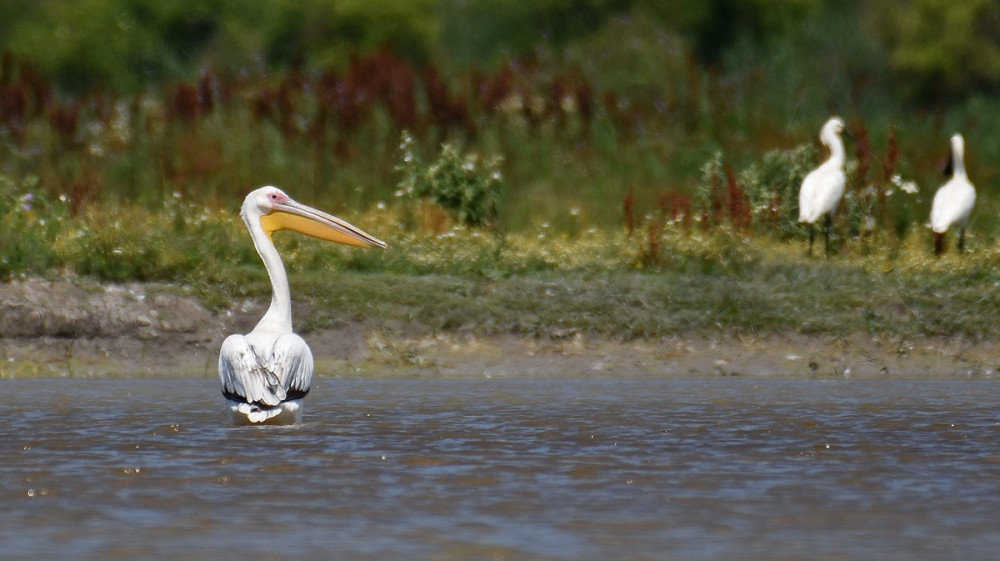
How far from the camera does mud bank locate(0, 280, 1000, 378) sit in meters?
11.1

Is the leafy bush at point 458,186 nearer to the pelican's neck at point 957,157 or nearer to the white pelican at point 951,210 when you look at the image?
the white pelican at point 951,210

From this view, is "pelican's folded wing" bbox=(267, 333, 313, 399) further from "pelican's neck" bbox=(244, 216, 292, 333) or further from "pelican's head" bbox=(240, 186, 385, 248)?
"pelican's head" bbox=(240, 186, 385, 248)

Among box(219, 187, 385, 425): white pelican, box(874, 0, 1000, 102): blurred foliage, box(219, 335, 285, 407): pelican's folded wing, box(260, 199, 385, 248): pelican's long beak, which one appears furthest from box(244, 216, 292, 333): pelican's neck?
box(874, 0, 1000, 102): blurred foliage

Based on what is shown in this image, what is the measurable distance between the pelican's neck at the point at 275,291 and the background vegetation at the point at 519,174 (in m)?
2.21

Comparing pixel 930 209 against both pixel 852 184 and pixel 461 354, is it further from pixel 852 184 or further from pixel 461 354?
pixel 461 354

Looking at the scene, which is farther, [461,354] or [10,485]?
[461,354]

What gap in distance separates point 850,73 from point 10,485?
22.8 meters

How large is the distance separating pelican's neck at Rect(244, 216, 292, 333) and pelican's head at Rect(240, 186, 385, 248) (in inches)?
2.1

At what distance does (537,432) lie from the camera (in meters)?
7.95

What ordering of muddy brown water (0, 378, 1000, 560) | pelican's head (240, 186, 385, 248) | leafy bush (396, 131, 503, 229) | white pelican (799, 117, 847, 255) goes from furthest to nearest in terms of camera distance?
leafy bush (396, 131, 503, 229), white pelican (799, 117, 847, 255), pelican's head (240, 186, 385, 248), muddy brown water (0, 378, 1000, 560)

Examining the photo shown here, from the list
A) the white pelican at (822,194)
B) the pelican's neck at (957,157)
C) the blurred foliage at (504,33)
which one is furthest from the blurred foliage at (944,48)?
the white pelican at (822,194)

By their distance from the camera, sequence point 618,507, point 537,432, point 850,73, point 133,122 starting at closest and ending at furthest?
point 618,507 < point 537,432 < point 133,122 < point 850,73

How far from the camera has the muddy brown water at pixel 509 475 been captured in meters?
5.10

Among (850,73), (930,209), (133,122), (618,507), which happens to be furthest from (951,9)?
(618,507)
